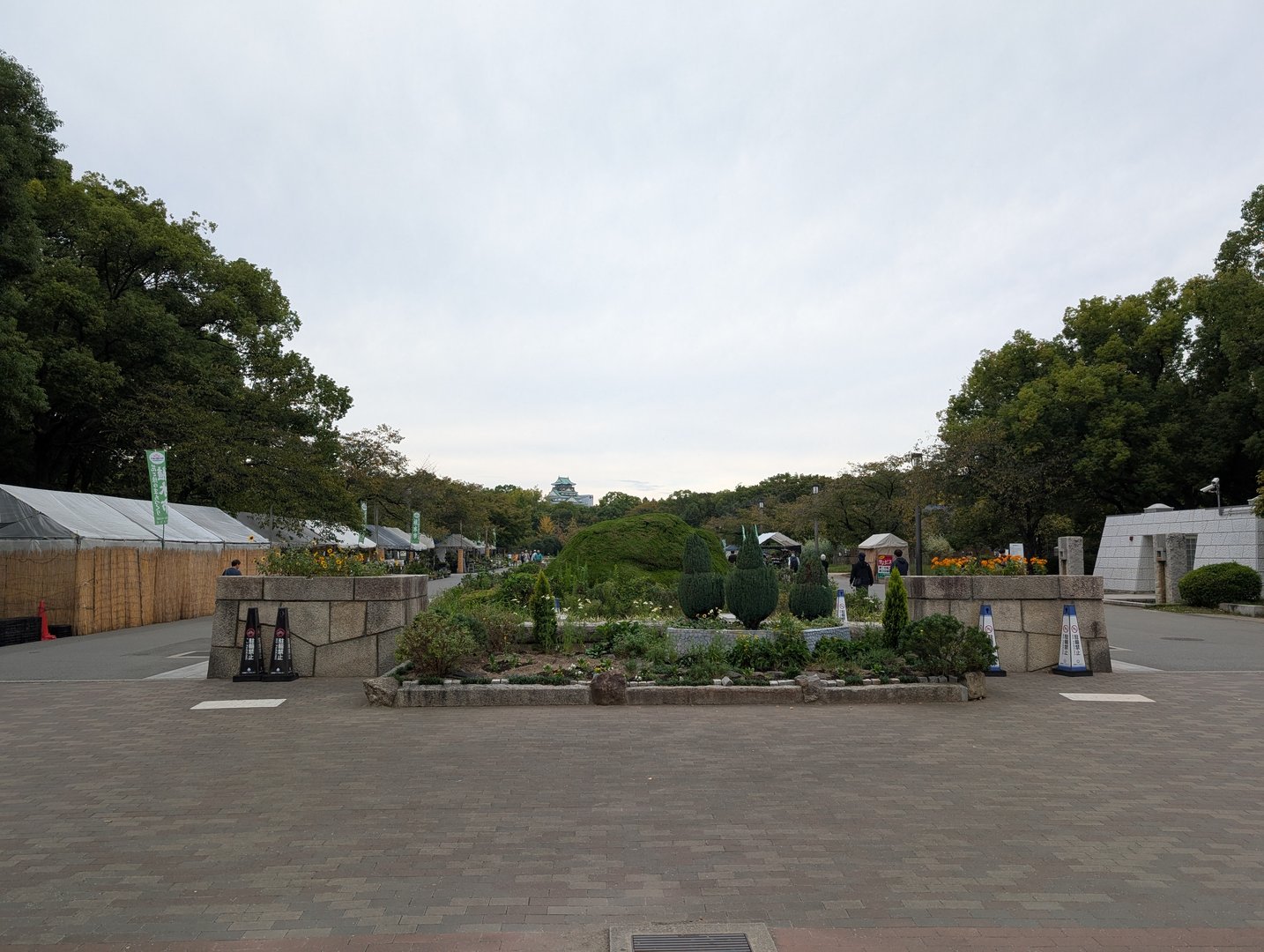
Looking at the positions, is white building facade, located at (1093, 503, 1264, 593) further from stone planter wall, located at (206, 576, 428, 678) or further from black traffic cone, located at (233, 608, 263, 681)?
black traffic cone, located at (233, 608, 263, 681)

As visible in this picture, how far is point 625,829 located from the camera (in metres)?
5.11

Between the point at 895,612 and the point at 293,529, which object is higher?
the point at 293,529

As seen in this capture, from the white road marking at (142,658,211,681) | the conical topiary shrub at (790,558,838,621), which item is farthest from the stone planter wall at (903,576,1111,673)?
the white road marking at (142,658,211,681)

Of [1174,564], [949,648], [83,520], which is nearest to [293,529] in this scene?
[83,520]

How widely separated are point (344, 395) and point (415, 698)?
2628cm

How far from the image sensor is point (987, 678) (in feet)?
35.2

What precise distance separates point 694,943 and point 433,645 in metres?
6.10

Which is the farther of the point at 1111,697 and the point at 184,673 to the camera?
the point at 184,673

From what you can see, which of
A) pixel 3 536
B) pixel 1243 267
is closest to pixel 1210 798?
pixel 3 536

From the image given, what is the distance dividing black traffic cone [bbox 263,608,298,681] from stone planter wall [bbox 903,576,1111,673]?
8233mm

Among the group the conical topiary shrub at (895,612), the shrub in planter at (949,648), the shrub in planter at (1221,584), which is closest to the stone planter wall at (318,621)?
the conical topiary shrub at (895,612)

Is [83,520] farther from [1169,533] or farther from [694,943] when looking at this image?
[1169,533]

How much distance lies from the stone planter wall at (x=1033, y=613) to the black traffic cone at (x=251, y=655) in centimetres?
859

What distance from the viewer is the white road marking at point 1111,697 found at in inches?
367
